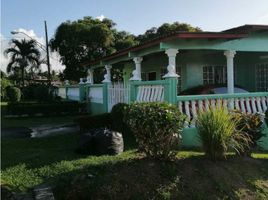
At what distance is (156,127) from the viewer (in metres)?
7.11

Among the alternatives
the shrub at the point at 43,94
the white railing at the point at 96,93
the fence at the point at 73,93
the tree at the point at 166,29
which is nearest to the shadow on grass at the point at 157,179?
the white railing at the point at 96,93

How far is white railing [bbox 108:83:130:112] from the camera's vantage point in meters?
13.4

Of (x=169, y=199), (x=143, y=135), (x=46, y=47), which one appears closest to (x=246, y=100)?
(x=143, y=135)

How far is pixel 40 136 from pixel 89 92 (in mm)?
7614

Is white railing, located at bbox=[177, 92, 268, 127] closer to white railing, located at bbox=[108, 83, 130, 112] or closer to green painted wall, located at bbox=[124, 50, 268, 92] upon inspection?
white railing, located at bbox=[108, 83, 130, 112]

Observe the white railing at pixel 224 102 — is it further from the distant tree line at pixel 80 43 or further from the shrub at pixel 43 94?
the distant tree line at pixel 80 43

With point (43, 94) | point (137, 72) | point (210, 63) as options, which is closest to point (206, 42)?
point (137, 72)

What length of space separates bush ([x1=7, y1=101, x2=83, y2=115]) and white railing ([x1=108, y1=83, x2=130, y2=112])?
4.82m

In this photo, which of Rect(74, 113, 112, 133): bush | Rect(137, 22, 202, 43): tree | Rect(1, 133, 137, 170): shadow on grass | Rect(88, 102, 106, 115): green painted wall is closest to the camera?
Rect(1, 133, 137, 170): shadow on grass

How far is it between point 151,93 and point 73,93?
14.3 m

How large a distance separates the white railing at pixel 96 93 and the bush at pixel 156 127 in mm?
9593

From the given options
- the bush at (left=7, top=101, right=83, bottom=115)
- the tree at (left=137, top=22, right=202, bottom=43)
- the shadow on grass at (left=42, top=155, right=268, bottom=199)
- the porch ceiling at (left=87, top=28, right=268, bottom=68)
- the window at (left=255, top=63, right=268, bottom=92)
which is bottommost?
the shadow on grass at (left=42, top=155, right=268, bottom=199)

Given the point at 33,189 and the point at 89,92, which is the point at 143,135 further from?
the point at 89,92

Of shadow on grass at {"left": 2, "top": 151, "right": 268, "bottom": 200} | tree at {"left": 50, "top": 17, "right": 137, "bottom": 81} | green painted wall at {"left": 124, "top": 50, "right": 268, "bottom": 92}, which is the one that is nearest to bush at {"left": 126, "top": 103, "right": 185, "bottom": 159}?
shadow on grass at {"left": 2, "top": 151, "right": 268, "bottom": 200}
